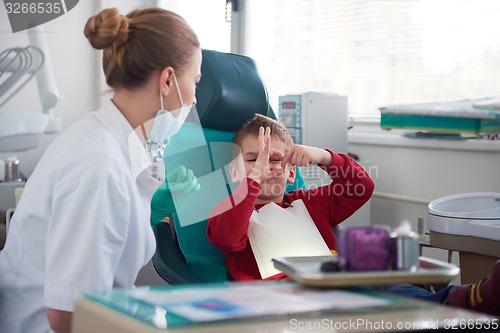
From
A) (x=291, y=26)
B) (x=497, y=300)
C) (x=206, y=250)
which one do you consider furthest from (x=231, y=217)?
(x=291, y=26)

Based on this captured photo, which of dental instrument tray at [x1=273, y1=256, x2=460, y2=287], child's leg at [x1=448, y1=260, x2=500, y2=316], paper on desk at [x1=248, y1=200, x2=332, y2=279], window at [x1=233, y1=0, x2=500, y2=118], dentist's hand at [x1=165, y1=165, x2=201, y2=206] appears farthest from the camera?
window at [x1=233, y1=0, x2=500, y2=118]

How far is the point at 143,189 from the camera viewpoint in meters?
1.63

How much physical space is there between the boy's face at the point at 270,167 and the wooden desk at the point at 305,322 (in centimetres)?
115

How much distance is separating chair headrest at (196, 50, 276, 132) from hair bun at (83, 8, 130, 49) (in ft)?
2.16

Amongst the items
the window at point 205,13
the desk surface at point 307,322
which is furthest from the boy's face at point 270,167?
the window at point 205,13

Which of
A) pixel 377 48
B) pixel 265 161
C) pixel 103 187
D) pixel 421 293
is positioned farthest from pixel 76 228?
pixel 377 48

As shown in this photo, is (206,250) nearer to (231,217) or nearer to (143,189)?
(231,217)

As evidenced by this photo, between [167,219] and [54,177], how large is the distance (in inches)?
29.6

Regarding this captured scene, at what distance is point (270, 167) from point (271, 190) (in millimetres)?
93

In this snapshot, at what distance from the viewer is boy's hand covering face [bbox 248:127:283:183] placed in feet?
6.08

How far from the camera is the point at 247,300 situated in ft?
2.96

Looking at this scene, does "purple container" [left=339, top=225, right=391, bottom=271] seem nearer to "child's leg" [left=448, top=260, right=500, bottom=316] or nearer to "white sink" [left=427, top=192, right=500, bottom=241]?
"child's leg" [left=448, top=260, right=500, bottom=316]

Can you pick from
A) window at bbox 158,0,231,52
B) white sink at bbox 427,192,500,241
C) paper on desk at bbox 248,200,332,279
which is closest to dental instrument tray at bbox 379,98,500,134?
white sink at bbox 427,192,500,241

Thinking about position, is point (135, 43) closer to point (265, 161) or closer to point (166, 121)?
point (166, 121)
